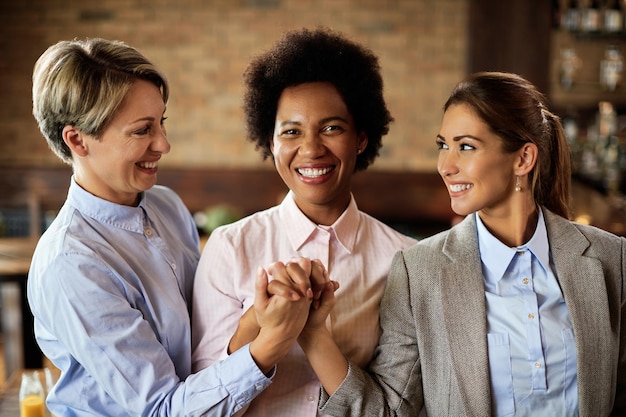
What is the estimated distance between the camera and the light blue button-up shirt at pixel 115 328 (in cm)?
166

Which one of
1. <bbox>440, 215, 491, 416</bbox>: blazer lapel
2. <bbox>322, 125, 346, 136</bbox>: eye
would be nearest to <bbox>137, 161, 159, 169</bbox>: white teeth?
<bbox>322, 125, 346, 136</bbox>: eye

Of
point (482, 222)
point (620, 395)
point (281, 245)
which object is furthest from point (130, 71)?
point (620, 395)

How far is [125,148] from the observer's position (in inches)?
71.6

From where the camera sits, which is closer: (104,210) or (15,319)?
(104,210)

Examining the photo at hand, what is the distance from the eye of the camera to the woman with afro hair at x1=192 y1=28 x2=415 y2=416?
1854 millimetres

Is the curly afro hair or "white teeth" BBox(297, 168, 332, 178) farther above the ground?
the curly afro hair

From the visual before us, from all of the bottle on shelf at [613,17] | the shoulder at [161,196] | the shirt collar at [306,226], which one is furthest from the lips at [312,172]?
the bottle on shelf at [613,17]

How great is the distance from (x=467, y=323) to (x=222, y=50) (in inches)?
198

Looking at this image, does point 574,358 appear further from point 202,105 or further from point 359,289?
point 202,105

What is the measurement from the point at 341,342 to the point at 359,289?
141mm

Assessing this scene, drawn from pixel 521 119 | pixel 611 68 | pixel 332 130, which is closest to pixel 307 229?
pixel 332 130

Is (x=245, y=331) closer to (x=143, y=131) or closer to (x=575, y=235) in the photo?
(x=143, y=131)

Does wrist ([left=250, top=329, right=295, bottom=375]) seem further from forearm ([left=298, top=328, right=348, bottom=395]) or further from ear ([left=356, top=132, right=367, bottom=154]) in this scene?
ear ([left=356, top=132, right=367, bottom=154])

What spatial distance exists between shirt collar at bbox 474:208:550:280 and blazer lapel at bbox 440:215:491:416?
0.08 feet
